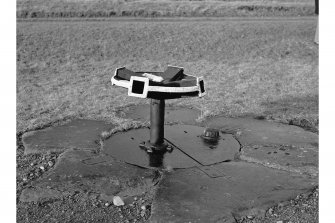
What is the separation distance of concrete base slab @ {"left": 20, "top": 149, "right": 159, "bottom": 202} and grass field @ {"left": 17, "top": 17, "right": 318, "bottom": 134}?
4.35 feet

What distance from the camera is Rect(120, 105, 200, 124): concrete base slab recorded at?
5.72 m

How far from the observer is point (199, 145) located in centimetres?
473

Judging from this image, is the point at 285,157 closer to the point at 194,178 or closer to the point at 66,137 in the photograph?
the point at 194,178

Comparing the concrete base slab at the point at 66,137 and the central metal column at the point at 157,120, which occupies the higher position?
the central metal column at the point at 157,120

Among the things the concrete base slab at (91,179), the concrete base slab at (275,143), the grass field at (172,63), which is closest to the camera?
the concrete base slab at (91,179)

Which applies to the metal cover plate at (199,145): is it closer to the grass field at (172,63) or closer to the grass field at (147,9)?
the grass field at (172,63)

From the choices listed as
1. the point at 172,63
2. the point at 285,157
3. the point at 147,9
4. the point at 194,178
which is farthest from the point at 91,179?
the point at 147,9

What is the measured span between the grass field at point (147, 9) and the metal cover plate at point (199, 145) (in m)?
11.2

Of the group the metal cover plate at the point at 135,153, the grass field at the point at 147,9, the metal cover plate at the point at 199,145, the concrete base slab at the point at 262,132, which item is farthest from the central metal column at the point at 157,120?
the grass field at the point at 147,9

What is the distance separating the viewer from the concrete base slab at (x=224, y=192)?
3285 mm

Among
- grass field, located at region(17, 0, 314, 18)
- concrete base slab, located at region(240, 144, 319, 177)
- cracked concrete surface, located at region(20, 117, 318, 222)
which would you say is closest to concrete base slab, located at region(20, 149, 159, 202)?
cracked concrete surface, located at region(20, 117, 318, 222)

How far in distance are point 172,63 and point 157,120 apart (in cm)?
576

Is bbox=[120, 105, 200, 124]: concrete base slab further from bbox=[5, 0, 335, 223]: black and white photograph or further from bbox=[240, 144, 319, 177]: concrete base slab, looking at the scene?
bbox=[240, 144, 319, 177]: concrete base slab

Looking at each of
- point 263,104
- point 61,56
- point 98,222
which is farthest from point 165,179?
point 61,56
